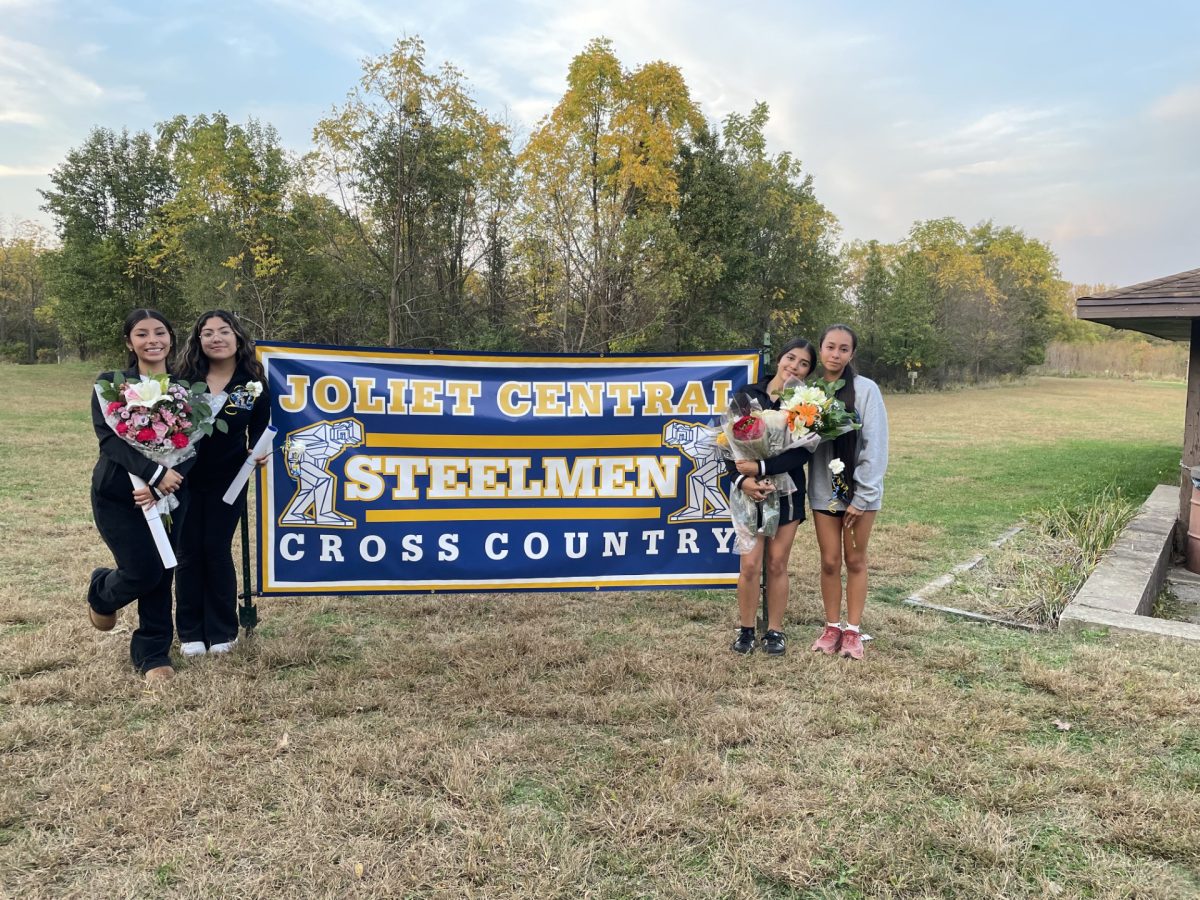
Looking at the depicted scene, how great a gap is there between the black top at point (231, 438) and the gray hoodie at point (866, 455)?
2.93 metres

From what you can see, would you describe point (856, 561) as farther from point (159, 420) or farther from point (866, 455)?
point (159, 420)

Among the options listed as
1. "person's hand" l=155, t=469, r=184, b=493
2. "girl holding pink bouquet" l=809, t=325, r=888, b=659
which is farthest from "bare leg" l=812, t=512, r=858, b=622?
"person's hand" l=155, t=469, r=184, b=493

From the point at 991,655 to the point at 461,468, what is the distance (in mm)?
3195

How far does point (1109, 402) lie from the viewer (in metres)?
31.9

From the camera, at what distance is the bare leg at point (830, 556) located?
404 centimetres

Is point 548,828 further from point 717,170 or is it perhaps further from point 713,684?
point 717,170

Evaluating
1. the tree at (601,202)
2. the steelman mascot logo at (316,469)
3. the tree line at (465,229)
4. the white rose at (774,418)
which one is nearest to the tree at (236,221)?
the tree line at (465,229)

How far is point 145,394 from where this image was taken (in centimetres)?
332

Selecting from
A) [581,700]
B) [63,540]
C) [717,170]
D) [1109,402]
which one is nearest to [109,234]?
[717,170]

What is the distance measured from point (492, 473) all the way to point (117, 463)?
1897mm

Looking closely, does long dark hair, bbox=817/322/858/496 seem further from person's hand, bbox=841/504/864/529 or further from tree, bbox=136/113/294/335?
tree, bbox=136/113/294/335

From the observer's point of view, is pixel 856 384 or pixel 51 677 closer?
pixel 51 677

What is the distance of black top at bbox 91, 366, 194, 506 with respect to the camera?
3379 mm

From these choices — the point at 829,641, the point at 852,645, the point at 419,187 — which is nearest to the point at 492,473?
the point at 829,641
